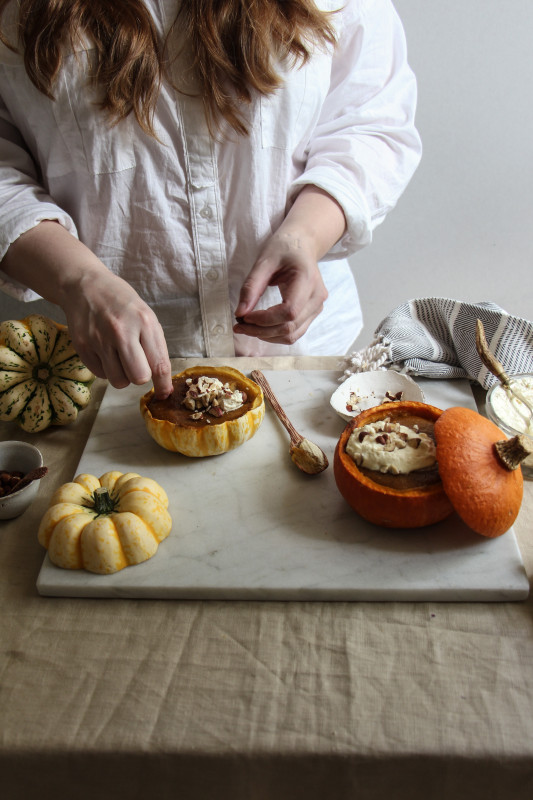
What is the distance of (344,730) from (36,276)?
0.86m

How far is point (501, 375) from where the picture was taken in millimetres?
1052

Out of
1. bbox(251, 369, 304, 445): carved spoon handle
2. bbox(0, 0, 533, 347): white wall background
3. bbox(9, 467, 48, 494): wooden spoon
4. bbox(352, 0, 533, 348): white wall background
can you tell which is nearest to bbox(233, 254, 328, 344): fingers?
bbox(251, 369, 304, 445): carved spoon handle

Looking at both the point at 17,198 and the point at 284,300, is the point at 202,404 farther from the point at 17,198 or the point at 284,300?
the point at 17,198

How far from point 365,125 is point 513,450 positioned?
819 mm

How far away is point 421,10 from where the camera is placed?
1.70 meters

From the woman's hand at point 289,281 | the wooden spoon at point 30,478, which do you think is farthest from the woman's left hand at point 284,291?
the wooden spoon at point 30,478

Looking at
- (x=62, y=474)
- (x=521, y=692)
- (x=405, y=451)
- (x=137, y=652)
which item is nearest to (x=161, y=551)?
(x=137, y=652)

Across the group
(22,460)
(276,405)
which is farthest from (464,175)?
(22,460)

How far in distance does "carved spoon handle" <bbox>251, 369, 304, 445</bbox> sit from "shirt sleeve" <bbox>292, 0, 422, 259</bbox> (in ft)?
1.16

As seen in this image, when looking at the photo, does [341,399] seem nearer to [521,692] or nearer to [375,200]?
[375,200]

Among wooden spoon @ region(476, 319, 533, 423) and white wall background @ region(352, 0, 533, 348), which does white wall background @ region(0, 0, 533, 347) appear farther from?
wooden spoon @ region(476, 319, 533, 423)

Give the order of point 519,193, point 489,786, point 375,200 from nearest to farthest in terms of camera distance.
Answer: point 489,786
point 375,200
point 519,193

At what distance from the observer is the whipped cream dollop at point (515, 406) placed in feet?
3.43

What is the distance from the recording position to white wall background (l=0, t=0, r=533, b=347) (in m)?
1.72
